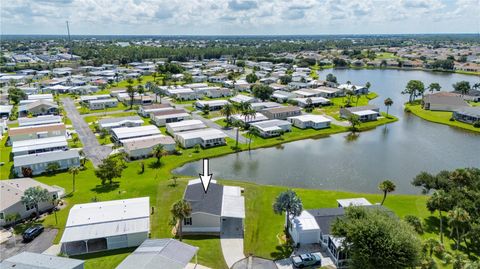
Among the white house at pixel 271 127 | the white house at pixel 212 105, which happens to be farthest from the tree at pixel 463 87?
the white house at pixel 212 105

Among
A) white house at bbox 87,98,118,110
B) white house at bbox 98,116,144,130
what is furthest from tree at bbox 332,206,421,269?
white house at bbox 87,98,118,110

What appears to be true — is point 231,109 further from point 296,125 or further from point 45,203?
point 45,203

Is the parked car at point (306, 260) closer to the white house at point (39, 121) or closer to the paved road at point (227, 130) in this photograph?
the paved road at point (227, 130)

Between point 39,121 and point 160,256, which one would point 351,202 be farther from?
point 39,121

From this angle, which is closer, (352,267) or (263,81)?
(352,267)

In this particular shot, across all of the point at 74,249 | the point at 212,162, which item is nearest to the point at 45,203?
the point at 74,249

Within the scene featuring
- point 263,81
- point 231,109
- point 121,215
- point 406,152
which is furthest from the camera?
point 263,81

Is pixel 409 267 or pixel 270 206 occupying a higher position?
pixel 409 267
